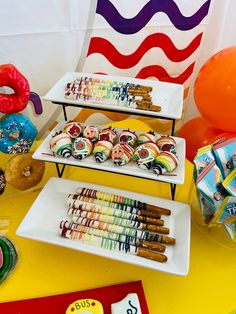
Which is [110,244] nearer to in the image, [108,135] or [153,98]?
[108,135]

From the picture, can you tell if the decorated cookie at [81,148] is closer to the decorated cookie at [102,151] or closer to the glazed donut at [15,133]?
the decorated cookie at [102,151]

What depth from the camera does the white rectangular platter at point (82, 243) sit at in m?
0.69

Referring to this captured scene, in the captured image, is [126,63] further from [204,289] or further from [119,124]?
[204,289]

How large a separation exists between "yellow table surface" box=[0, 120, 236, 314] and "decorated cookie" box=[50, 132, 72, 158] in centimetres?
26

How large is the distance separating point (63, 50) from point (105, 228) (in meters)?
0.77

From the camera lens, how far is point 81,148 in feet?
2.65

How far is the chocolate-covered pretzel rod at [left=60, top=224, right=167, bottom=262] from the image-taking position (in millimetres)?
709

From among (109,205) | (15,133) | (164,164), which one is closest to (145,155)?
(164,164)

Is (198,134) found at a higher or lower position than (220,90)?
lower

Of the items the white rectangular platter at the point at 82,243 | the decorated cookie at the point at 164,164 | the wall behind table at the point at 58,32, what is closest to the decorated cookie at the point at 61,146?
the white rectangular platter at the point at 82,243

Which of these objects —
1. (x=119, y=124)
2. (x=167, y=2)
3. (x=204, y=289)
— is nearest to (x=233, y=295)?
(x=204, y=289)

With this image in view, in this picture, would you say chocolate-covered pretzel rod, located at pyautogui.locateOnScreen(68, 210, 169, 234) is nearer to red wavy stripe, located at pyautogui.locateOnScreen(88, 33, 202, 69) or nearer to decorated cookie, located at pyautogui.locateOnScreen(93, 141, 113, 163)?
decorated cookie, located at pyautogui.locateOnScreen(93, 141, 113, 163)

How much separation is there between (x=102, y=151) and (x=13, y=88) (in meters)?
0.35

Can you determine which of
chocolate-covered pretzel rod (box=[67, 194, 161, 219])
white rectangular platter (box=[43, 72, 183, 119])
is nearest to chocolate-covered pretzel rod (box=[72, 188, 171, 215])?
chocolate-covered pretzel rod (box=[67, 194, 161, 219])
